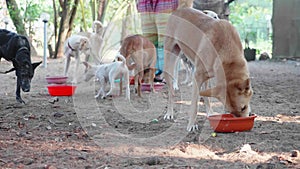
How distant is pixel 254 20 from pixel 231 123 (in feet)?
57.9

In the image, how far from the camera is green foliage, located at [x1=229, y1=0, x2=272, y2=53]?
777 inches

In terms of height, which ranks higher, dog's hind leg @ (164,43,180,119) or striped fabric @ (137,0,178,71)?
striped fabric @ (137,0,178,71)

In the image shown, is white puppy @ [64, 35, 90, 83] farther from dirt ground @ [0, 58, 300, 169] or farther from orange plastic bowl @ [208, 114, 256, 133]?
orange plastic bowl @ [208, 114, 256, 133]

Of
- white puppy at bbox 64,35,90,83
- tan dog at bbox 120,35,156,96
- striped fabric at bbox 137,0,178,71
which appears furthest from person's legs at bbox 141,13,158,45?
white puppy at bbox 64,35,90,83

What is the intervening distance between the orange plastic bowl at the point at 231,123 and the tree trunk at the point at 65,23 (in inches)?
469

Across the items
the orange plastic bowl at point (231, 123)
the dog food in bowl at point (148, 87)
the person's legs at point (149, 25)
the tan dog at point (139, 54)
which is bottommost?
the dog food in bowl at point (148, 87)

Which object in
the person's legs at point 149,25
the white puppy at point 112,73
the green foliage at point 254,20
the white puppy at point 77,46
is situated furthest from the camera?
the green foliage at point 254,20

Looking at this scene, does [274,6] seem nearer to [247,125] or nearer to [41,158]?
[247,125]

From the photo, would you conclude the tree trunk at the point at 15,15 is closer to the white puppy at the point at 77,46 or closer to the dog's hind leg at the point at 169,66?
the white puppy at the point at 77,46

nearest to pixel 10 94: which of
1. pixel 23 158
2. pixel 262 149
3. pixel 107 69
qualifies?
pixel 107 69

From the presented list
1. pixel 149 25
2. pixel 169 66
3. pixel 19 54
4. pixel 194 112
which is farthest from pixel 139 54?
pixel 194 112

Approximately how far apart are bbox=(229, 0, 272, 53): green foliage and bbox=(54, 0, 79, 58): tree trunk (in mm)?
7199

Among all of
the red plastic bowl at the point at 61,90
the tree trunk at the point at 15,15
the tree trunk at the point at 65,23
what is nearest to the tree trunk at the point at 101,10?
the tree trunk at the point at 65,23

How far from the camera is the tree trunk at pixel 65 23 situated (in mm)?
15445
